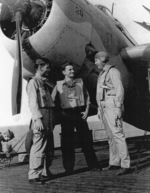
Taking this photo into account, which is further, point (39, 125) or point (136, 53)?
point (136, 53)

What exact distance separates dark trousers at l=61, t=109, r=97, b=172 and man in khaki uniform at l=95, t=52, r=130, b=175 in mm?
315

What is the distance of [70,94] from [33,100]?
74 cm

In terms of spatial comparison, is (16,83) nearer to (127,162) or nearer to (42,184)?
(42,184)

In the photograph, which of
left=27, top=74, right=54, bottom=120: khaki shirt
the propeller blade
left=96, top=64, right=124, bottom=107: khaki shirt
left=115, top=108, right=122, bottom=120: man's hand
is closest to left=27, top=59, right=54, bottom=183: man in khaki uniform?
left=27, top=74, right=54, bottom=120: khaki shirt

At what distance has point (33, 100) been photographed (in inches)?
136

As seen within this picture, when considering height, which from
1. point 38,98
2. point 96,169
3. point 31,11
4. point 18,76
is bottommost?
point 96,169

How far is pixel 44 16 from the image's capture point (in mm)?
4246

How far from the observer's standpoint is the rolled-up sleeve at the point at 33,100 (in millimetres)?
3398

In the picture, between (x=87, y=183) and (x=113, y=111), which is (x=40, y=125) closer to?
(x=87, y=183)

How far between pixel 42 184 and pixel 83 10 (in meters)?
3.00

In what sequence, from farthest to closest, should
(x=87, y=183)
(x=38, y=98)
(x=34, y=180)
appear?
(x=38, y=98)
(x=34, y=180)
(x=87, y=183)

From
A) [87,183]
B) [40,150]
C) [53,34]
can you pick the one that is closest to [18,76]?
[53,34]

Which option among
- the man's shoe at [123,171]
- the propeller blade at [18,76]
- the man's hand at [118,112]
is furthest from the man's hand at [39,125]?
the man's shoe at [123,171]

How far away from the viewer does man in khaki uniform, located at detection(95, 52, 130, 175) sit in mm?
3598
